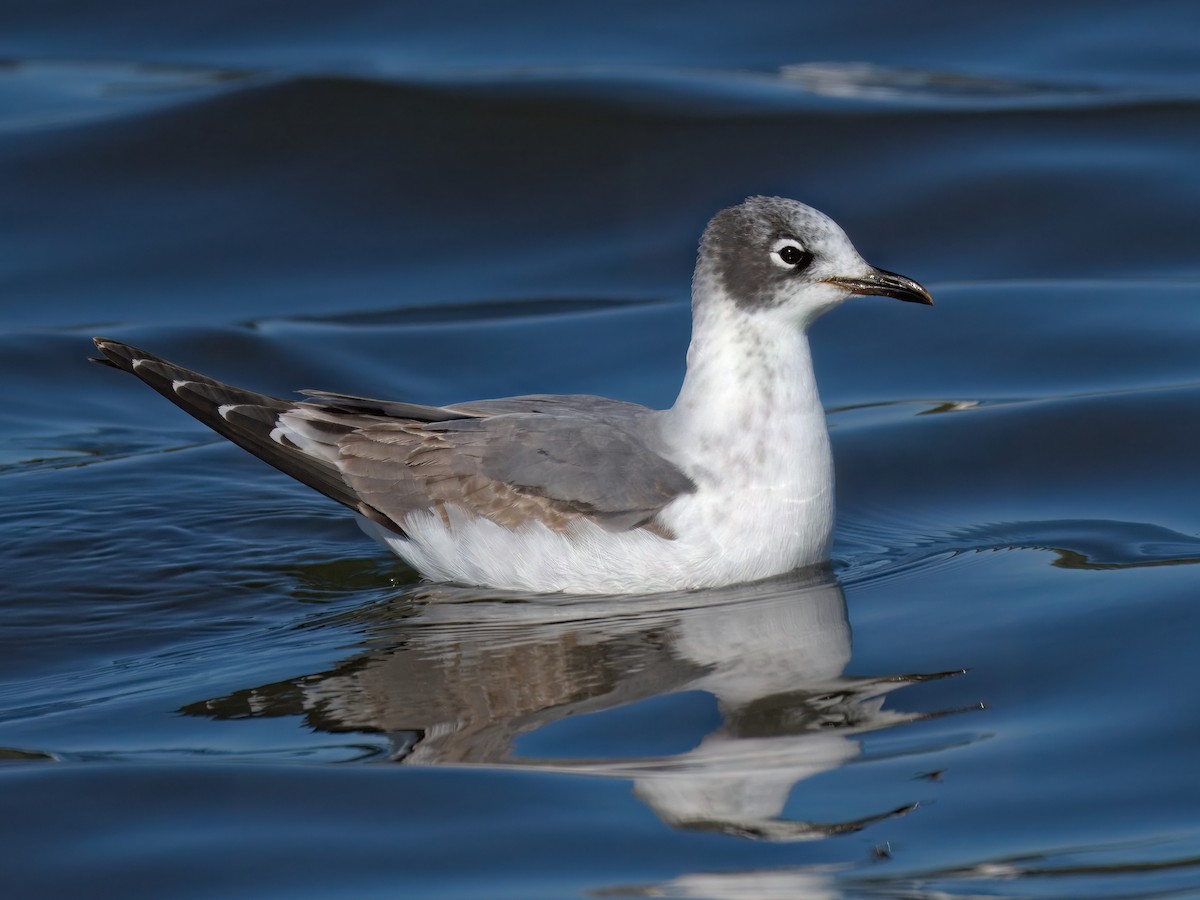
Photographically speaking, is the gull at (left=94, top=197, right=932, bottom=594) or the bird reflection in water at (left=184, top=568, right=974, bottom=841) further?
the gull at (left=94, top=197, right=932, bottom=594)

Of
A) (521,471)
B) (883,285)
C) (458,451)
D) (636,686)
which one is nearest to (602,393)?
(458,451)

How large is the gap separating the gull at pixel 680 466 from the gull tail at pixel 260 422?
1.8 inches

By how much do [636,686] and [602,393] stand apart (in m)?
3.87

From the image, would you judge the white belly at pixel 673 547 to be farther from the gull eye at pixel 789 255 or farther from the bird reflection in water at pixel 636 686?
the gull eye at pixel 789 255

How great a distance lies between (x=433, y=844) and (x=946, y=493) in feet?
13.0

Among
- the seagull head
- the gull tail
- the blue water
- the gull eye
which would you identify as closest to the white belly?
the blue water

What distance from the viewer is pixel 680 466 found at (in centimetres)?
701

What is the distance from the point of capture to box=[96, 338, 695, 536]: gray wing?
696 cm

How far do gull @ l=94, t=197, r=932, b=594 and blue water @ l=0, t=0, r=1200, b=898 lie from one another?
0.18 meters

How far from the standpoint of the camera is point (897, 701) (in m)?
5.92

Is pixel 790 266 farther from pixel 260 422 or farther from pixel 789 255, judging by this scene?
pixel 260 422

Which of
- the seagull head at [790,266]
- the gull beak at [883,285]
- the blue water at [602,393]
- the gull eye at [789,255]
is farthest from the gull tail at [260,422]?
the gull beak at [883,285]

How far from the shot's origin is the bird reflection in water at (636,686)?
17.7 feet

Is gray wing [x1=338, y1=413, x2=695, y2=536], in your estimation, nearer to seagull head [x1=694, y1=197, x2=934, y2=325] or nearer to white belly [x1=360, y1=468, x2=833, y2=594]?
white belly [x1=360, y1=468, x2=833, y2=594]
